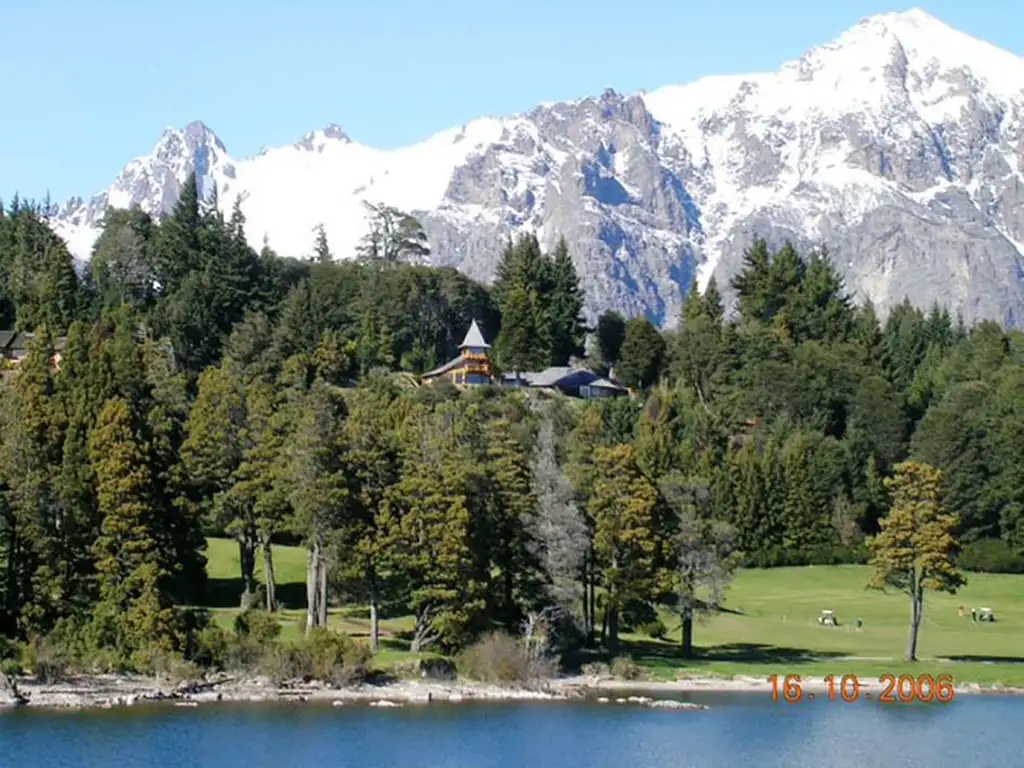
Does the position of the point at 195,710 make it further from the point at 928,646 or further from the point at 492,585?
the point at 928,646

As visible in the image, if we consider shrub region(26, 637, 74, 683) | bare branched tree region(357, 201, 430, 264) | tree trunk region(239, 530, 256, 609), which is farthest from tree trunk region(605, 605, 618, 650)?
bare branched tree region(357, 201, 430, 264)

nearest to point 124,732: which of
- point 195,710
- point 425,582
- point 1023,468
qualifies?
point 195,710

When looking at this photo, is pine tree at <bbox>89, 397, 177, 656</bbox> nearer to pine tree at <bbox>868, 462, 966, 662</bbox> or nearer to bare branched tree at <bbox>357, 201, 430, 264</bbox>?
pine tree at <bbox>868, 462, 966, 662</bbox>

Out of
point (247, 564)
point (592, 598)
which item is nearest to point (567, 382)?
point (247, 564)

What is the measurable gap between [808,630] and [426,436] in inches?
866

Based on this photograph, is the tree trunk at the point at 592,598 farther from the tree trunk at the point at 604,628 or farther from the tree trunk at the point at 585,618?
the tree trunk at the point at 604,628

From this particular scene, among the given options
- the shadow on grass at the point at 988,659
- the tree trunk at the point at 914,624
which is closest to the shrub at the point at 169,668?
the tree trunk at the point at 914,624

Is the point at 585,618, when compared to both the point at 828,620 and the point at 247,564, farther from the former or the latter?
the point at 828,620

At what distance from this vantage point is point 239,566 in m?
90.0

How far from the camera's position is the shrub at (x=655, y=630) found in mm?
84994

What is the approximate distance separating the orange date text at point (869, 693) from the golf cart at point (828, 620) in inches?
682

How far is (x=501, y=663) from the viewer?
73125mm

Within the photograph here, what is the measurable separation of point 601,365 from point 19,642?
92.3 metres

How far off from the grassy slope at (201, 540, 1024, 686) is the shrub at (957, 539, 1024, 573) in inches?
273
